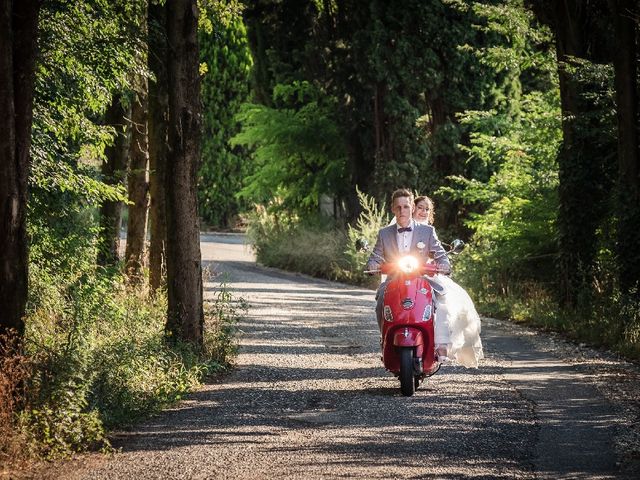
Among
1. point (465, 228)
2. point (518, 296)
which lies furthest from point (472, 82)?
point (518, 296)

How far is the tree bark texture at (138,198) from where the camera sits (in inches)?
778

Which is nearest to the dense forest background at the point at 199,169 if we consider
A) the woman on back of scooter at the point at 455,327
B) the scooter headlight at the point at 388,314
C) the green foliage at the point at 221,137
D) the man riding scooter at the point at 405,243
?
the scooter headlight at the point at 388,314

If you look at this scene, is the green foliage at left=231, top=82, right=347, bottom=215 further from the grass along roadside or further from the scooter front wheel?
the scooter front wheel

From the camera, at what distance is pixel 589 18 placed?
19.7 metres

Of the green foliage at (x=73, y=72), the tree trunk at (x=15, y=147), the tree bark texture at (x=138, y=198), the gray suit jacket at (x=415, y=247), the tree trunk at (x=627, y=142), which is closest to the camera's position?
the tree trunk at (x=15, y=147)

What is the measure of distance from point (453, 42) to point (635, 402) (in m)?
21.8

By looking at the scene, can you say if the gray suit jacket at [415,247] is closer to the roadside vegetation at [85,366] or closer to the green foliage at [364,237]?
the roadside vegetation at [85,366]

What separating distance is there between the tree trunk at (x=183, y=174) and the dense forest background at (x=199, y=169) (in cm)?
2

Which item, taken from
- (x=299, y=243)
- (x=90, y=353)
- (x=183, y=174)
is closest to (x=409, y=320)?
(x=90, y=353)

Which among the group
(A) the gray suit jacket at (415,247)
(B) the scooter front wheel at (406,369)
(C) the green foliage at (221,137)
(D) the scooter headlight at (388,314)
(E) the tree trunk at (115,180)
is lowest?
(B) the scooter front wheel at (406,369)

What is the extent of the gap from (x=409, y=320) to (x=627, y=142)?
7.45 metres

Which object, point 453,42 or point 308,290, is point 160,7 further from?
point 453,42

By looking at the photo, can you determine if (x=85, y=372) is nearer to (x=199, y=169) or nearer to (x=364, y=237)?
(x=199, y=169)

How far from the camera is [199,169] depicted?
77.0ft
